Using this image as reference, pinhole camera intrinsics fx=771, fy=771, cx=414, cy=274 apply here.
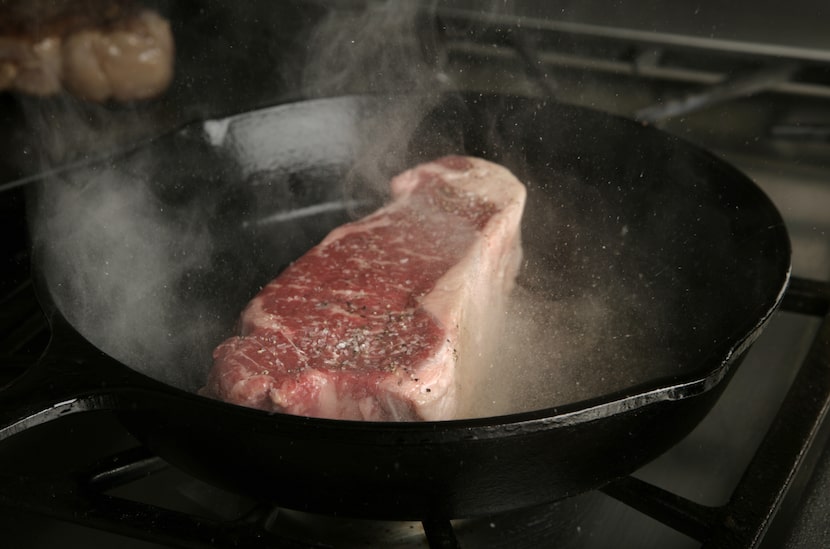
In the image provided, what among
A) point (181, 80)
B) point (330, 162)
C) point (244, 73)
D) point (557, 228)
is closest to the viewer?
point (557, 228)

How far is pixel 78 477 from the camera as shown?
1.02 meters

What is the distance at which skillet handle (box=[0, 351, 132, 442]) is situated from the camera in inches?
33.1

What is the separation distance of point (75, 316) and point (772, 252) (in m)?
1.12

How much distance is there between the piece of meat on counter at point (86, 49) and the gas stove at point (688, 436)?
0.07 metres

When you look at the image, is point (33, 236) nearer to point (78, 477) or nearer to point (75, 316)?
point (75, 316)

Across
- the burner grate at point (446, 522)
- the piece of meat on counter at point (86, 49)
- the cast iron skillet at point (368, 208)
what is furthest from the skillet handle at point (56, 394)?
the piece of meat on counter at point (86, 49)

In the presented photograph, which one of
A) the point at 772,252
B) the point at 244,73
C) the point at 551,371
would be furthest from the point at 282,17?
Answer: the point at 772,252

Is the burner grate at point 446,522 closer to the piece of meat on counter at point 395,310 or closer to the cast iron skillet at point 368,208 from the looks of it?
the cast iron skillet at point 368,208

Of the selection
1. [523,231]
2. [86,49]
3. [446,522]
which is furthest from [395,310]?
[86,49]

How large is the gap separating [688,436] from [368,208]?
2.79 ft

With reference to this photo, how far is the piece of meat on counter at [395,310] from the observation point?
3.53 feet

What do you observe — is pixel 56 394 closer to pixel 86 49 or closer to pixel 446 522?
pixel 446 522

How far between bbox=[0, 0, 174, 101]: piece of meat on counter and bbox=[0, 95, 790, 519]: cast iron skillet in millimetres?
328

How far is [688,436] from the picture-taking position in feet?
4.24
